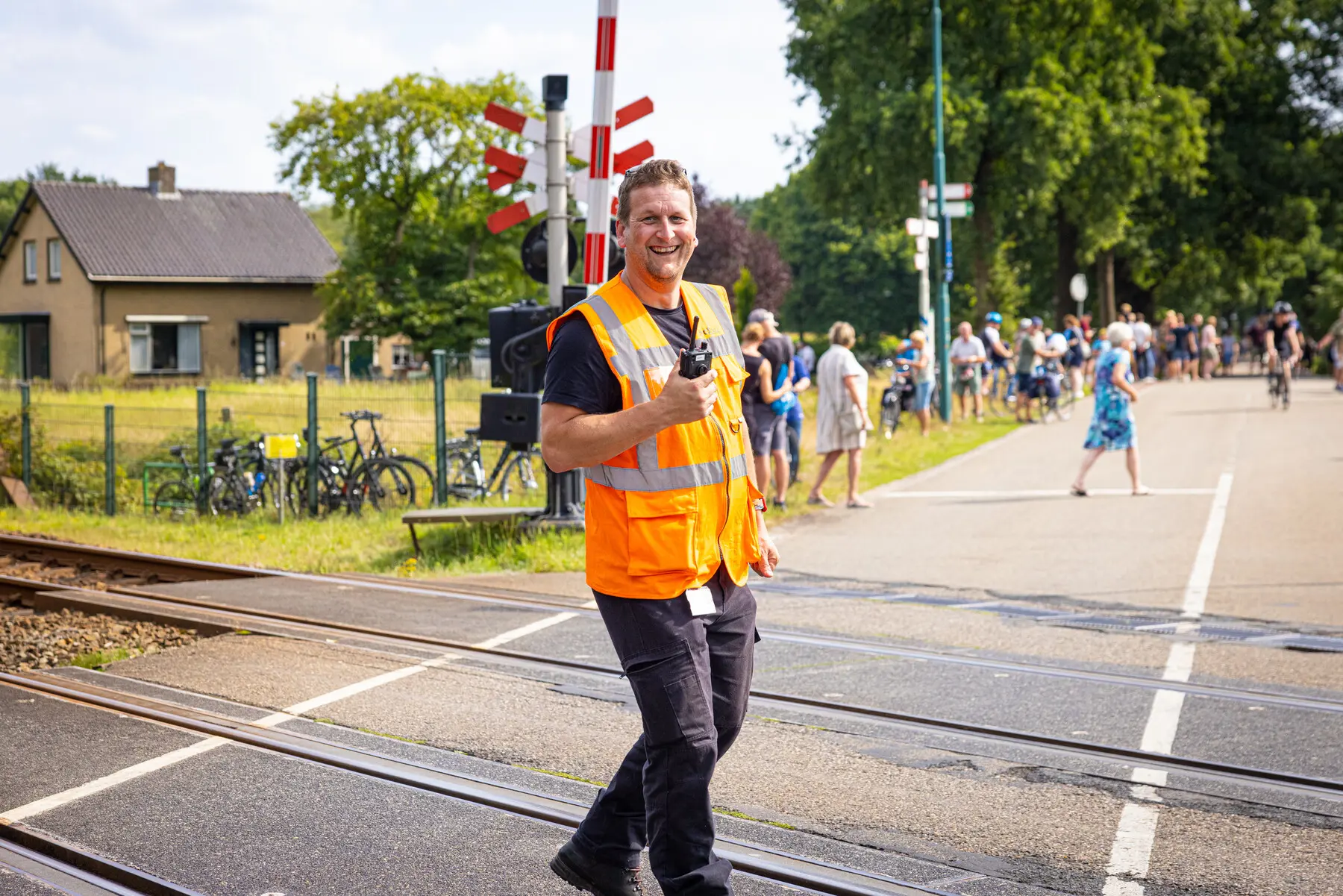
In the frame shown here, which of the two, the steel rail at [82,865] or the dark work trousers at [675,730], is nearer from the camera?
the dark work trousers at [675,730]

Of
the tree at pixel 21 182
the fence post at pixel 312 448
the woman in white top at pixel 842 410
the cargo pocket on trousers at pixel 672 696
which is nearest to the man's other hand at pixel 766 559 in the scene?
the cargo pocket on trousers at pixel 672 696

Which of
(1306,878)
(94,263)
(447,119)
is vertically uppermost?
(447,119)

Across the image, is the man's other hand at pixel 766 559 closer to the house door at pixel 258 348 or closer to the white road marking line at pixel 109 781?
the white road marking line at pixel 109 781

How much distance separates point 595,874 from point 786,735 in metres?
2.11

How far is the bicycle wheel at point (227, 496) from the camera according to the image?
17.0 meters

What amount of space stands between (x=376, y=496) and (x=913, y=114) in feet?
73.2

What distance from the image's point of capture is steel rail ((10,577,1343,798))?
5164mm

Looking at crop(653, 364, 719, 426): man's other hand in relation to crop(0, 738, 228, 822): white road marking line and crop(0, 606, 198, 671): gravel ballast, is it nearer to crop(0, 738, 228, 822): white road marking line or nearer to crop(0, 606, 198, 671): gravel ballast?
crop(0, 738, 228, 822): white road marking line

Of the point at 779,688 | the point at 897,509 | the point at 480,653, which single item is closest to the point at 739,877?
the point at 779,688

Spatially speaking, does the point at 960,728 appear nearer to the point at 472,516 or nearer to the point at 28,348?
the point at 472,516

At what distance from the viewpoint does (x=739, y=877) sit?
4.21 m

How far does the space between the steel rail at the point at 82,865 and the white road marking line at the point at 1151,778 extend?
270cm

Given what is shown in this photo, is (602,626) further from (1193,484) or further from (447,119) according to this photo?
(447,119)

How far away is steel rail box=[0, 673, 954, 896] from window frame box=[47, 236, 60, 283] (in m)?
48.2
